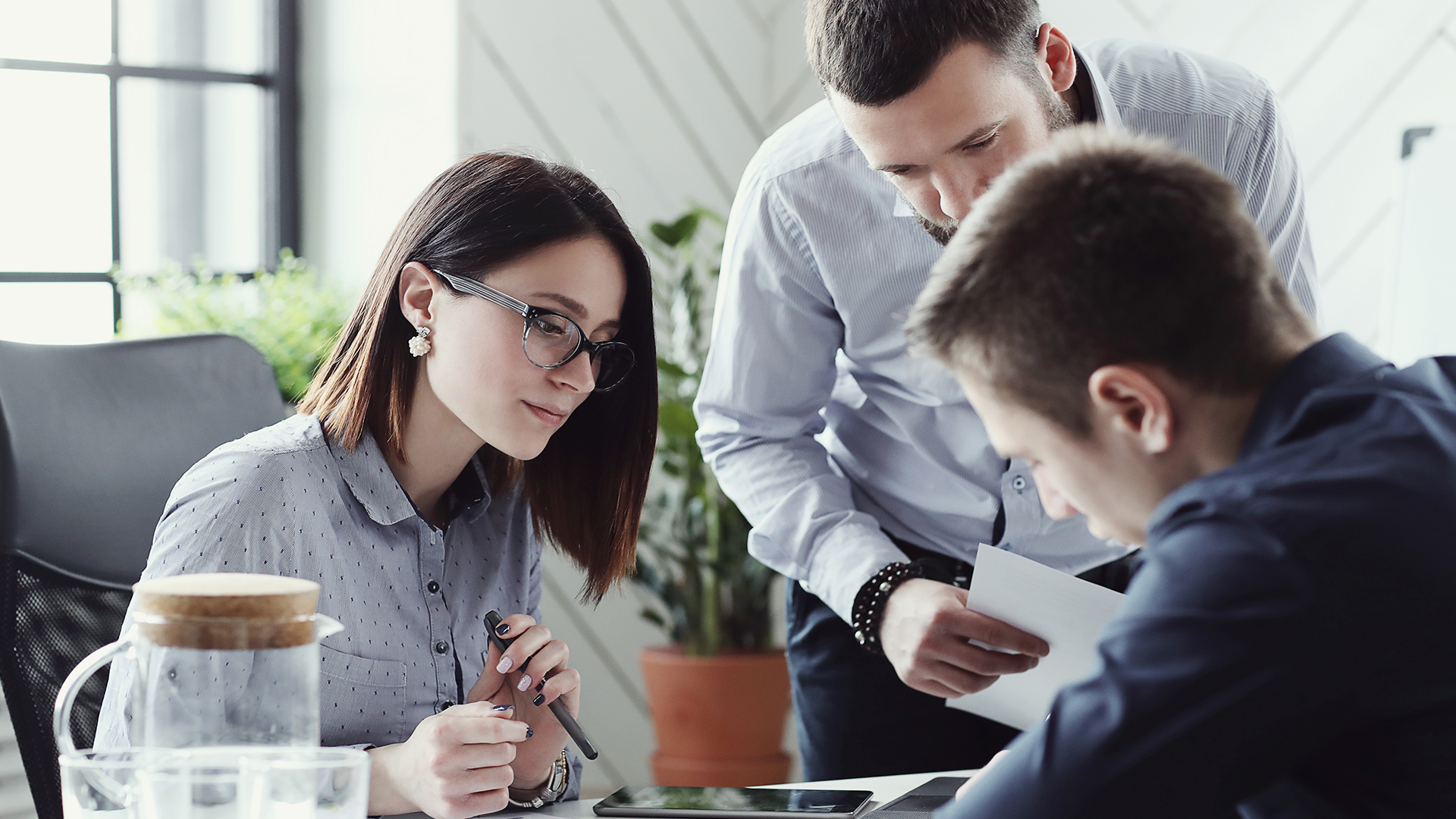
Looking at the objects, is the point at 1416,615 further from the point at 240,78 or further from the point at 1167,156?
the point at 240,78

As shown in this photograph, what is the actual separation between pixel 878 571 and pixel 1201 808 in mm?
760

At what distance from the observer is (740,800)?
1.19m

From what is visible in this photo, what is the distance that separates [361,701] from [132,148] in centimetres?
205

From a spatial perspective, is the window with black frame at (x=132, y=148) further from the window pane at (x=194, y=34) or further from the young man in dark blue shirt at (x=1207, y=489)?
the young man in dark blue shirt at (x=1207, y=489)

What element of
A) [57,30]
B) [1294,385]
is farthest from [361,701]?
[57,30]

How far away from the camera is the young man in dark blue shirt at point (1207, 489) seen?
27.7 inches

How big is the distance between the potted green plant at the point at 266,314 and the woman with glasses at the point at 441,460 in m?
0.88

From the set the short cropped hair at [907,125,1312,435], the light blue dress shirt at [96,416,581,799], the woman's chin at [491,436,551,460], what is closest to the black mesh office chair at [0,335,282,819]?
the light blue dress shirt at [96,416,581,799]

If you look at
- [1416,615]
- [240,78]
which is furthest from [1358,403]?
[240,78]

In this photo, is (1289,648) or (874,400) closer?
(1289,648)

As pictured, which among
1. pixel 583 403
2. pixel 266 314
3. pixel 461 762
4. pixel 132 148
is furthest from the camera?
pixel 132 148

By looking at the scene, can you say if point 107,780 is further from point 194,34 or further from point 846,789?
point 194,34

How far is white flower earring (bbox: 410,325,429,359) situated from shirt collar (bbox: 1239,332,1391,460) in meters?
0.91

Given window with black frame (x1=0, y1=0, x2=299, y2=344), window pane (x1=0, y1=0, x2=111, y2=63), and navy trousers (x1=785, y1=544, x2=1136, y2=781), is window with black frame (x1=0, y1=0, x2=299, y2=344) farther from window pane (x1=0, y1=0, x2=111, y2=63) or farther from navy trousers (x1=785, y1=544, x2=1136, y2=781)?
navy trousers (x1=785, y1=544, x2=1136, y2=781)
